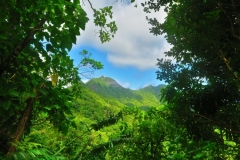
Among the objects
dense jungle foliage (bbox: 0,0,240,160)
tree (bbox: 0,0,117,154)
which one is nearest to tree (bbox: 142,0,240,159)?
dense jungle foliage (bbox: 0,0,240,160)

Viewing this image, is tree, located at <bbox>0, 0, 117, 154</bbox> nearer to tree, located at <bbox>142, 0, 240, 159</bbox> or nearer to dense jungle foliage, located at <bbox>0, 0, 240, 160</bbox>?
dense jungle foliage, located at <bbox>0, 0, 240, 160</bbox>

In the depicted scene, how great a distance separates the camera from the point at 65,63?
310cm

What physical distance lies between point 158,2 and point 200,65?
9.36 feet

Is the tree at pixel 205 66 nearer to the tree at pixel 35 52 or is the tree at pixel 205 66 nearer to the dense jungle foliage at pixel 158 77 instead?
the dense jungle foliage at pixel 158 77

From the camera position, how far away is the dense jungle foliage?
7.93ft

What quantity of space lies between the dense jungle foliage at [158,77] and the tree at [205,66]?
3 cm

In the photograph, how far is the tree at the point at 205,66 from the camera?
470 centimetres

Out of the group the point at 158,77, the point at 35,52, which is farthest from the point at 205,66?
the point at 35,52

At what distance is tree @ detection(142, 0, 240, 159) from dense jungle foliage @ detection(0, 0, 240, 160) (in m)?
0.03

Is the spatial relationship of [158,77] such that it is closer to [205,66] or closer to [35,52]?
[205,66]

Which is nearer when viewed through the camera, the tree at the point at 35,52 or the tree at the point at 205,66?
the tree at the point at 35,52

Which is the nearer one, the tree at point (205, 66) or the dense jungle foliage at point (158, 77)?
the dense jungle foliage at point (158, 77)

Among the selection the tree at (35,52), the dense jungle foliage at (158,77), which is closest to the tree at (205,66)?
the dense jungle foliage at (158,77)

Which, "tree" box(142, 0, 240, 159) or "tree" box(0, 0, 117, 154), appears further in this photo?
"tree" box(142, 0, 240, 159)
